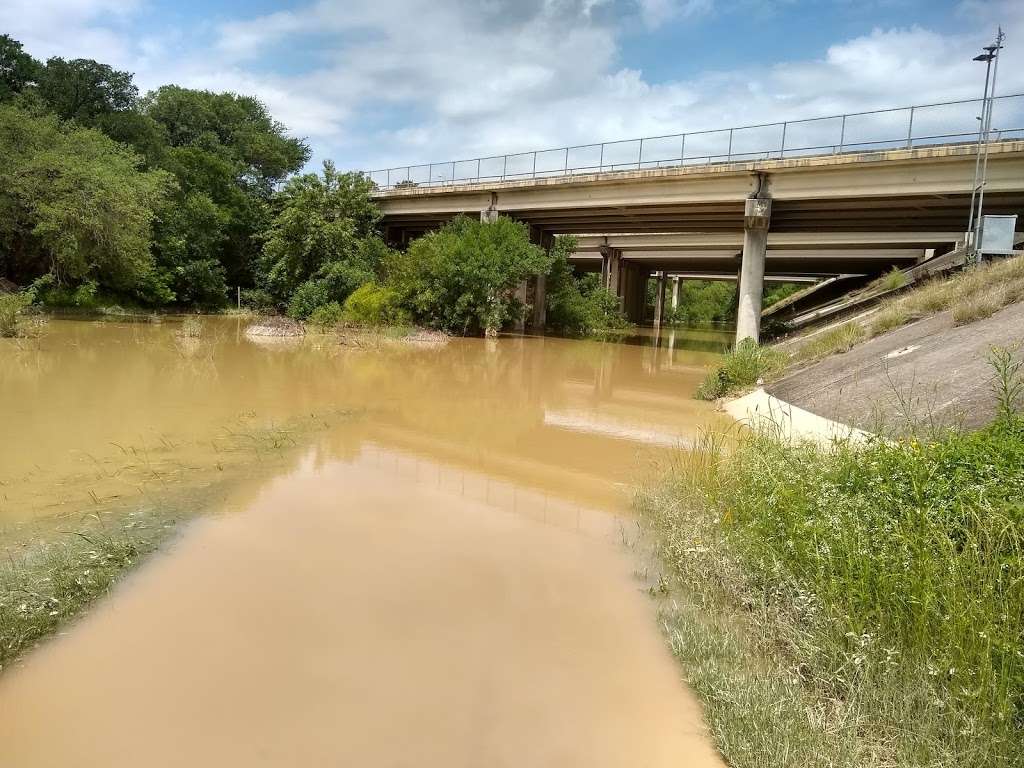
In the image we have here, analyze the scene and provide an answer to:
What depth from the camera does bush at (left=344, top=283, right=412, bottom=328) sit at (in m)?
31.5

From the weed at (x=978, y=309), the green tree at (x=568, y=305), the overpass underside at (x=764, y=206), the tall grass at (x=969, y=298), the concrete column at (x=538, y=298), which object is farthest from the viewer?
the concrete column at (x=538, y=298)

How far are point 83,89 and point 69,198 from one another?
14.4 m

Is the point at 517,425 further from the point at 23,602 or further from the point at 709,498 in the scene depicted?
the point at 23,602

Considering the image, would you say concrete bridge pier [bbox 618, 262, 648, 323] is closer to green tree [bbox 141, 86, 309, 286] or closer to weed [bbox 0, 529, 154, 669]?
green tree [bbox 141, 86, 309, 286]

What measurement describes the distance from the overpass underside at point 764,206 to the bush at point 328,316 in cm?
896

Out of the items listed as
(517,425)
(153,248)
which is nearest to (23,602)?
(517,425)

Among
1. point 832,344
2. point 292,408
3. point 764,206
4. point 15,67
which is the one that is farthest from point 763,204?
point 15,67

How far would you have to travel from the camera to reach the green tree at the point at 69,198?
86.2ft

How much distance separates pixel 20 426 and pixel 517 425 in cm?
854

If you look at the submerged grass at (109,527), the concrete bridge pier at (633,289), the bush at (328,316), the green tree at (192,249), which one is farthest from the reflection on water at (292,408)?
the concrete bridge pier at (633,289)

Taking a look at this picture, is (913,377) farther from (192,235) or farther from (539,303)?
(192,235)

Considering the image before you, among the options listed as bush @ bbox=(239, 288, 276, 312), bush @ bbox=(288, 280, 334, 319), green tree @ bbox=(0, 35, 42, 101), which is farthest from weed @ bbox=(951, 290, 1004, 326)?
green tree @ bbox=(0, 35, 42, 101)

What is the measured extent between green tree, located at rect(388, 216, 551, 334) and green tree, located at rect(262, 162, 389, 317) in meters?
4.53

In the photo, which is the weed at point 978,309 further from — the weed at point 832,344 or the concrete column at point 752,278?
the concrete column at point 752,278
